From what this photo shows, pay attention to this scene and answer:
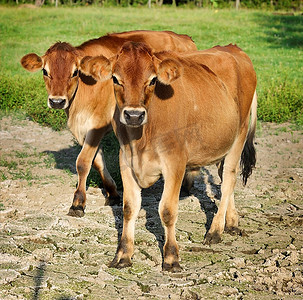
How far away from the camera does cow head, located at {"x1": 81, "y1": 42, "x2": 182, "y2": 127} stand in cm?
493

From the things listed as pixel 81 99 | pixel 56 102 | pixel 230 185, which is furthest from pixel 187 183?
pixel 56 102

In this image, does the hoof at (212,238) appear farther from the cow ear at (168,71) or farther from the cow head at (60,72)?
the cow head at (60,72)

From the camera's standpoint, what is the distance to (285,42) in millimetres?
22516

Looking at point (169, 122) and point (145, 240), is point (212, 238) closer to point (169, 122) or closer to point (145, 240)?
point (145, 240)

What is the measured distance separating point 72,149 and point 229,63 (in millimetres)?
3995

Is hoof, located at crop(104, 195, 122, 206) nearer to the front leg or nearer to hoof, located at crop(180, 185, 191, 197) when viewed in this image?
hoof, located at crop(180, 185, 191, 197)

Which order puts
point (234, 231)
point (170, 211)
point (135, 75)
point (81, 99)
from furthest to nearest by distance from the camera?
1. point (81, 99)
2. point (234, 231)
3. point (170, 211)
4. point (135, 75)

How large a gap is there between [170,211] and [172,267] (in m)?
0.49

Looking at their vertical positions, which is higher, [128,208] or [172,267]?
[128,208]

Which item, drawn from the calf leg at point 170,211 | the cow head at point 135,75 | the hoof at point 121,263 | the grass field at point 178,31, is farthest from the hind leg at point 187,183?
the grass field at point 178,31

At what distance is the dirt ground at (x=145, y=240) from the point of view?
16.1 feet

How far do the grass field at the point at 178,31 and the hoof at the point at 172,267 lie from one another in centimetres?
593

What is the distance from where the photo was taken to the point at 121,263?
538 centimetres

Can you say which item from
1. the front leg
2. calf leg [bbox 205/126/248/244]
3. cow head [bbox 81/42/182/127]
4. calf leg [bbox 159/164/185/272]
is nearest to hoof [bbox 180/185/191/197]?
calf leg [bbox 205/126/248/244]
